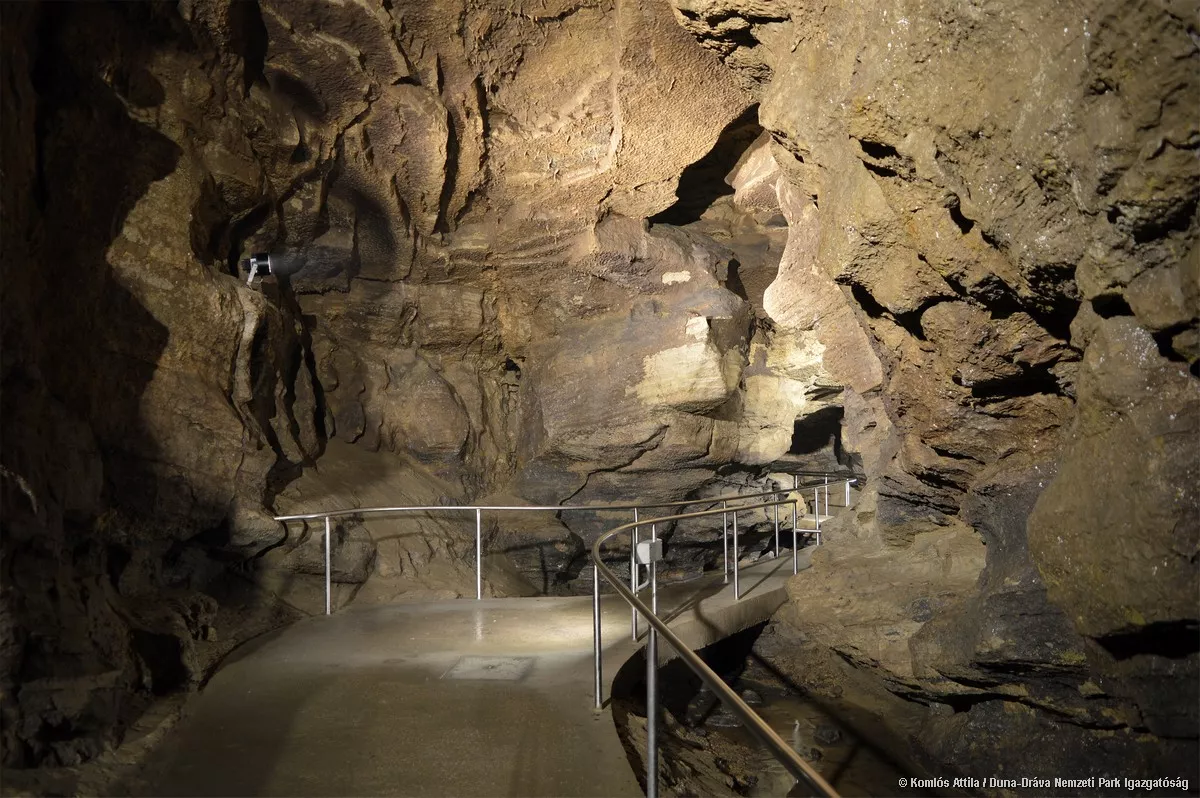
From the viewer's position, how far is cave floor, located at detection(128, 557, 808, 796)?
3410 mm

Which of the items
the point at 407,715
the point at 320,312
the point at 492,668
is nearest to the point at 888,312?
the point at 492,668

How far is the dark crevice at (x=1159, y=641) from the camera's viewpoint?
11.8ft

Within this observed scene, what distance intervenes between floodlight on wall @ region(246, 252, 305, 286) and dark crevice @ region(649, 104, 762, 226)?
4.51 m

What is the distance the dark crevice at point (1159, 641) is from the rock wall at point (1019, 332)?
0.05ft

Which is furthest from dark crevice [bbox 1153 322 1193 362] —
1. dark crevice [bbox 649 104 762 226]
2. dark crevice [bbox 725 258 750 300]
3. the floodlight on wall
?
the floodlight on wall

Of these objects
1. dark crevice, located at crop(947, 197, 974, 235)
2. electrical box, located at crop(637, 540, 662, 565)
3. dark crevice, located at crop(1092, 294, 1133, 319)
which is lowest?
electrical box, located at crop(637, 540, 662, 565)

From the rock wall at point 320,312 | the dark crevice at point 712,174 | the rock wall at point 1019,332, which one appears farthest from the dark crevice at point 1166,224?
the dark crevice at point 712,174

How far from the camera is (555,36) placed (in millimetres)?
7992

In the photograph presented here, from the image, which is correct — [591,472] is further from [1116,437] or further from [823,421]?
[1116,437]

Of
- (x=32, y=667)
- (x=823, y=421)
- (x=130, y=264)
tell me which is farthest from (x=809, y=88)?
(x=823, y=421)

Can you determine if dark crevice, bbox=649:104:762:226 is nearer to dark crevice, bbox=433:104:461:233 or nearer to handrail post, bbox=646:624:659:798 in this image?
dark crevice, bbox=433:104:461:233

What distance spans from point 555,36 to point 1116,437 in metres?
6.38

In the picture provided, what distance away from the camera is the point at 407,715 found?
414 centimetres

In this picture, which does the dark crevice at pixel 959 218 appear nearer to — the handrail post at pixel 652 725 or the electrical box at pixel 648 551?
the electrical box at pixel 648 551
